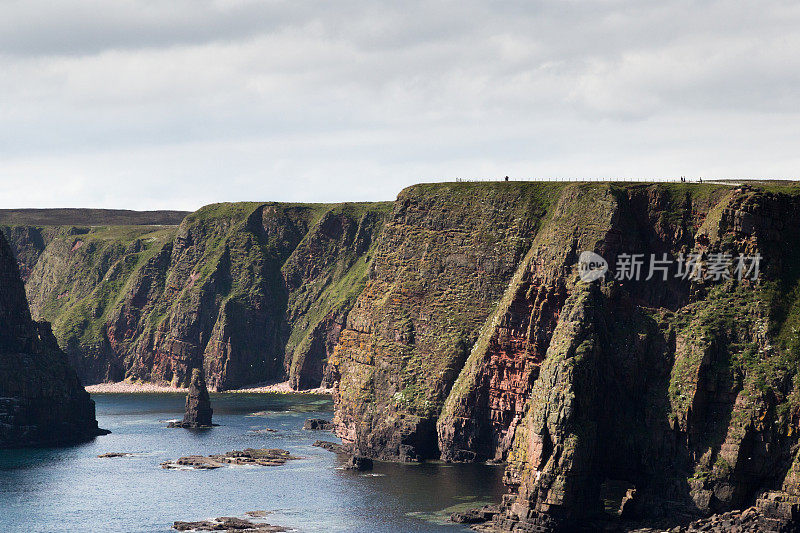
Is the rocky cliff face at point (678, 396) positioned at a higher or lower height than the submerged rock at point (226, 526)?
higher

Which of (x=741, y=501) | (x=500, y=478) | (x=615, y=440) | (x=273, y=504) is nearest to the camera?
(x=741, y=501)

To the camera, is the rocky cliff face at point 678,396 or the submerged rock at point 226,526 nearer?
the rocky cliff face at point 678,396

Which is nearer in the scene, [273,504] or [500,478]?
[273,504]

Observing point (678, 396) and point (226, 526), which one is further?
point (678, 396)

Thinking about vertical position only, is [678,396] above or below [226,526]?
above

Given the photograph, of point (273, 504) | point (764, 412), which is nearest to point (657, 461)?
point (764, 412)

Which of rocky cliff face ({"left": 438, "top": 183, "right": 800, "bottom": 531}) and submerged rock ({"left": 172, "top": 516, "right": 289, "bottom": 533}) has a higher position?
rocky cliff face ({"left": 438, "top": 183, "right": 800, "bottom": 531})

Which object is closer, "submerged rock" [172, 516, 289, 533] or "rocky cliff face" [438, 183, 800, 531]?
"rocky cliff face" [438, 183, 800, 531]

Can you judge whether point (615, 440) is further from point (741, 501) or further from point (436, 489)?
point (436, 489)

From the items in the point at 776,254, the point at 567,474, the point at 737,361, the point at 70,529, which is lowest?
the point at 70,529

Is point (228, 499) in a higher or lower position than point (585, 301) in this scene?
lower

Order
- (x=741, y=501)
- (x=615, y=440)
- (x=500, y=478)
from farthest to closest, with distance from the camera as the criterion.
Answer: (x=500, y=478)
(x=615, y=440)
(x=741, y=501)

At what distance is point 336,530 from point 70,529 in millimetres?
39296

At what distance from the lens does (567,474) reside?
155375mm
